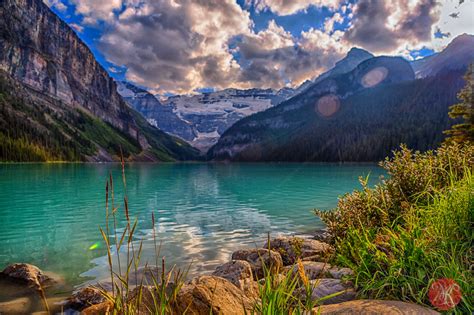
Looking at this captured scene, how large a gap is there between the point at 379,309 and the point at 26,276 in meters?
12.5

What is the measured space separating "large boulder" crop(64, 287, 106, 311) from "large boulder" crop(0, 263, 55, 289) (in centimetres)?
232

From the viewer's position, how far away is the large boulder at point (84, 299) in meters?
9.41

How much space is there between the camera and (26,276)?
37.9 feet

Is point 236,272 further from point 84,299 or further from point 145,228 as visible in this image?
point 145,228

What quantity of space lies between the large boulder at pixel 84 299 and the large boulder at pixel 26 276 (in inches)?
91.3

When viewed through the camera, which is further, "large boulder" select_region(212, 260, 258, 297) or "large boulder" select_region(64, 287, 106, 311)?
"large boulder" select_region(64, 287, 106, 311)

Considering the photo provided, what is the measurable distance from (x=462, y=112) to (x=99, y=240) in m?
33.8

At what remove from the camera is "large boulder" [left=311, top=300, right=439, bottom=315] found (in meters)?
3.74

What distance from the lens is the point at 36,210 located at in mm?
29625

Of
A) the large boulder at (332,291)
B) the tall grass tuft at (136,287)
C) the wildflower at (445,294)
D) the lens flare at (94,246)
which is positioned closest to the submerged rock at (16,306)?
the tall grass tuft at (136,287)

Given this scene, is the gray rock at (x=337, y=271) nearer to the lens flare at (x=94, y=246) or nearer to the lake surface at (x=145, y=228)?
the lake surface at (x=145, y=228)

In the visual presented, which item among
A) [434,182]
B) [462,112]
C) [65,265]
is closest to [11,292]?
[65,265]

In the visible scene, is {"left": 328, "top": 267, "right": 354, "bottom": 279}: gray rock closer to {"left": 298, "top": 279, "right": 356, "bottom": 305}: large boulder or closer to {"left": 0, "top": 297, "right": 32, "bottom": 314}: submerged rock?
{"left": 298, "top": 279, "right": 356, "bottom": 305}: large boulder

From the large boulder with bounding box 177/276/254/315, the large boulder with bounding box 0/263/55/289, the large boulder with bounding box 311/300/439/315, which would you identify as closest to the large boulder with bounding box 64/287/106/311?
the large boulder with bounding box 0/263/55/289
